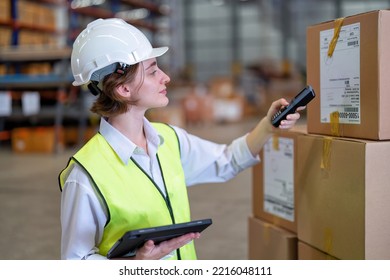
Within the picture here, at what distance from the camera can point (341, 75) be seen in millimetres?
1530

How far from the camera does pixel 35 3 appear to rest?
1009cm

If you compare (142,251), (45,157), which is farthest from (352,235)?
(45,157)

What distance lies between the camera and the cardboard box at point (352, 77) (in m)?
1.39

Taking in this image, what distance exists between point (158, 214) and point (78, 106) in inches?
253

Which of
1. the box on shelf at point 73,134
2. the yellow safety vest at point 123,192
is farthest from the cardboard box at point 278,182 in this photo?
the box on shelf at point 73,134

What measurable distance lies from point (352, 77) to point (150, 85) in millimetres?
587

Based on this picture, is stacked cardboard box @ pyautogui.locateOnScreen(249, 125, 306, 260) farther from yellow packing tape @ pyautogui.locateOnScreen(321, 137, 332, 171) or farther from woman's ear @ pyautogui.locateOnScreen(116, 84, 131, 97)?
woman's ear @ pyautogui.locateOnScreen(116, 84, 131, 97)

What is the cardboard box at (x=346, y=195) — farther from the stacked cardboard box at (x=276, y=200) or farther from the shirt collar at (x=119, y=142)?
the shirt collar at (x=119, y=142)

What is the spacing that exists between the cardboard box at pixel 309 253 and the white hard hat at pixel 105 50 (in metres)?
0.83

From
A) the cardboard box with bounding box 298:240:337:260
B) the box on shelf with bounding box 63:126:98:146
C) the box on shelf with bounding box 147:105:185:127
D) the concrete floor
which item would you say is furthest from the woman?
the box on shelf with bounding box 147:105:185:127

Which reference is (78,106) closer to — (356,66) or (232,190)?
(232,190)

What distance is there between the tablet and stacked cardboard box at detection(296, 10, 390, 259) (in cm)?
44

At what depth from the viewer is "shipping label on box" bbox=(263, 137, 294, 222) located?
1.96 m

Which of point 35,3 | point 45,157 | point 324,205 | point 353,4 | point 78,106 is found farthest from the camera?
point 353,4
